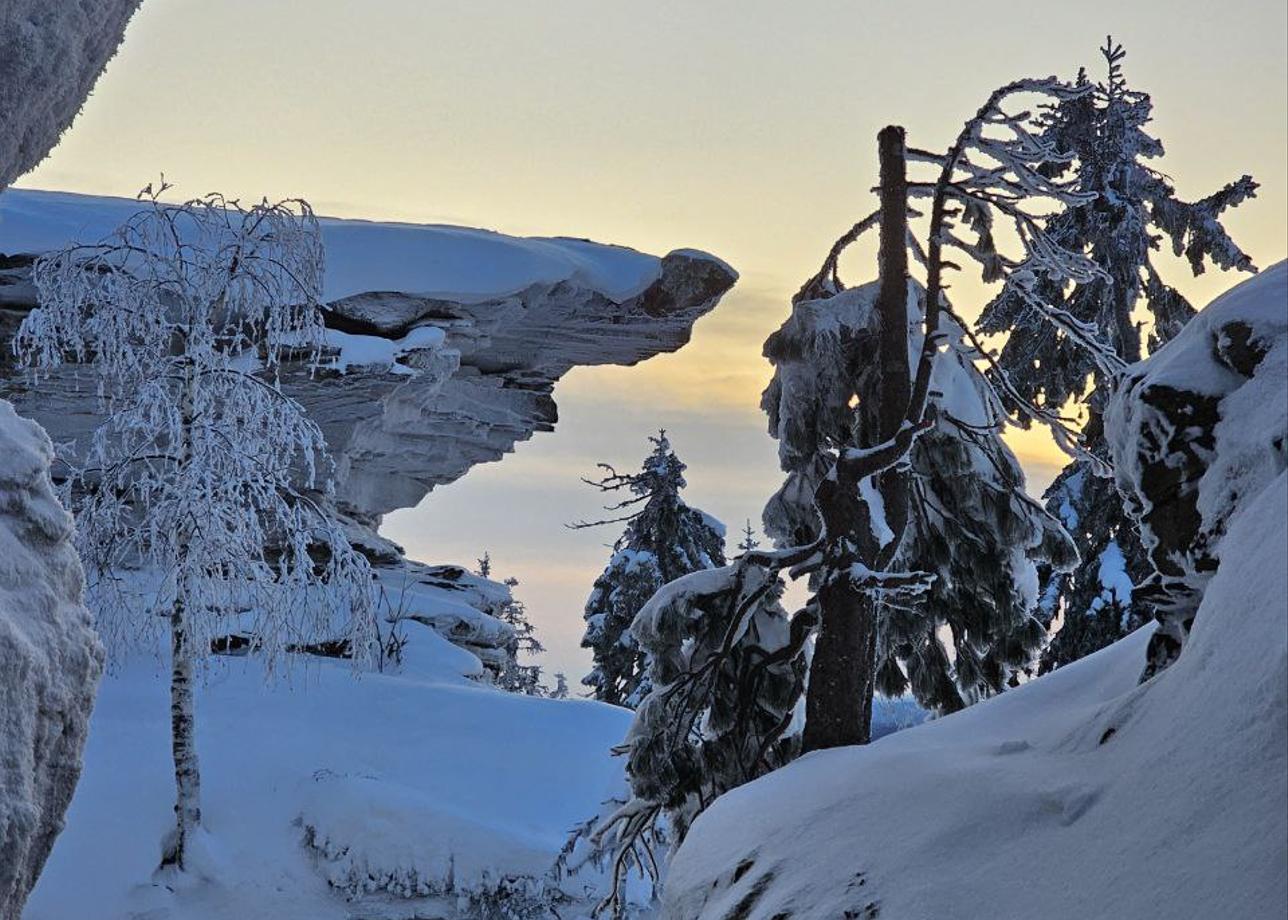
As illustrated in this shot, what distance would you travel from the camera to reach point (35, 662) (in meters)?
5.71

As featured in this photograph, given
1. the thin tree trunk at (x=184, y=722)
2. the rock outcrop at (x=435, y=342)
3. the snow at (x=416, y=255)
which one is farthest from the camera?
the snow at (x=416, y=255)

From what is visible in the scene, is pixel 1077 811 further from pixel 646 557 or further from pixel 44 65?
pixel 646 557

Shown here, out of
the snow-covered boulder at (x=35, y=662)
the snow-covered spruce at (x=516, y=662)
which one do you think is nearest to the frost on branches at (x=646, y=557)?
the snow-covered spruce at (x=516, y=662)

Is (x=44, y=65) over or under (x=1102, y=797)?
over

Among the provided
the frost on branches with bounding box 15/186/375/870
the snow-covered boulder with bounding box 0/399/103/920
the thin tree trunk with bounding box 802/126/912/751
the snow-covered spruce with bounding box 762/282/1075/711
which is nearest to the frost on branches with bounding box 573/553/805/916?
the thin tree trunk with bounding box 802/126/912/751

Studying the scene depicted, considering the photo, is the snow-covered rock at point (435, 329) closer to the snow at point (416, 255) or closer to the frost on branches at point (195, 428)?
the snow at point (416, 255)

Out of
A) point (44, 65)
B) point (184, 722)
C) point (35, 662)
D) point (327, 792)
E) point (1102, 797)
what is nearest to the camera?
point (1102, 797)

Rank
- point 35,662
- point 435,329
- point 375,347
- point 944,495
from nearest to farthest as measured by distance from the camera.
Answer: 1. point 35,662
2. point 944,495
3. point 375,347
4. point 435,329

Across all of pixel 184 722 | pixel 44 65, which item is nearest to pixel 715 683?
pixel 44 65

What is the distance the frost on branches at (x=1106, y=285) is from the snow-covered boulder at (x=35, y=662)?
1306 centimetres

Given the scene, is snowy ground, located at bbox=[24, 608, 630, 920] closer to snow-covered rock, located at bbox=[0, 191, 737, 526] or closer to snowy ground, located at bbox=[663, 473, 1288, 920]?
snow-covered rock, located at bbox=[0, 191, 737, 526]

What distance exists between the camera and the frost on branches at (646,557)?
28.2m

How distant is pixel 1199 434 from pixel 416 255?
2098cm

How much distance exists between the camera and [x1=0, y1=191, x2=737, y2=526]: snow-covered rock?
74.1 feet
